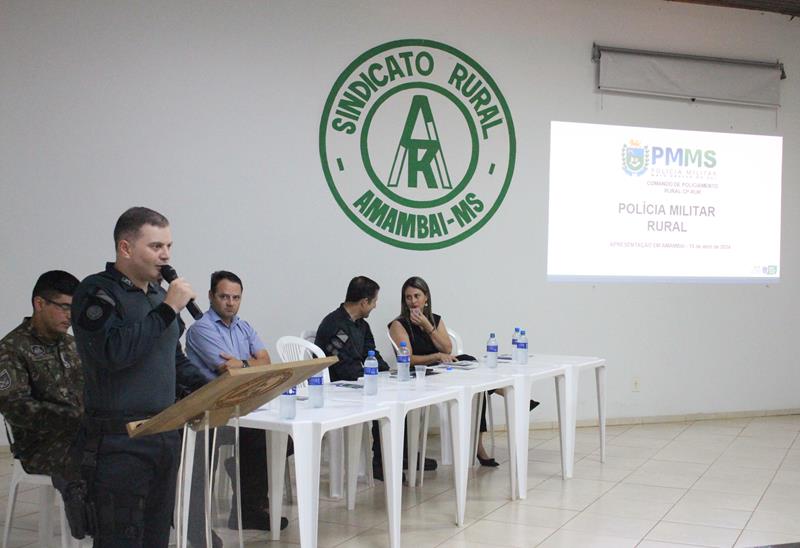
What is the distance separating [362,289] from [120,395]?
2.80 meters

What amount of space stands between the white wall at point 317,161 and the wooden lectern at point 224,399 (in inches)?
141

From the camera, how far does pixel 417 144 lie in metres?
6.70

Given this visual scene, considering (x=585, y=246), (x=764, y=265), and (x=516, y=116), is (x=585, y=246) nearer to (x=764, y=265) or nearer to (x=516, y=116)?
(x=516, y=116)

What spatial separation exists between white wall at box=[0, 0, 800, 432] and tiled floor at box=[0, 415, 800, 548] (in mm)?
1206

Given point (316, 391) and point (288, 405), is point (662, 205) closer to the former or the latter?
point (316, 391)

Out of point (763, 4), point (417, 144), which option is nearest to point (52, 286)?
point (417, 144)

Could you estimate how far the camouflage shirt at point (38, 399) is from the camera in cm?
342

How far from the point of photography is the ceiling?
285 inches

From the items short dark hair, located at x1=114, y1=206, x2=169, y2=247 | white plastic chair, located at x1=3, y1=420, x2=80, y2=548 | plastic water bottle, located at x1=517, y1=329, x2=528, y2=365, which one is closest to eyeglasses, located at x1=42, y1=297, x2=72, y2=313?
white plastic chair, located at x1=3, y1=420, x2=80, y2=548

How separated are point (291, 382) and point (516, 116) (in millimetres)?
4810

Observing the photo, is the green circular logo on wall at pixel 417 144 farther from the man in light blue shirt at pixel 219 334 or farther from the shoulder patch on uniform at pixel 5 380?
the shoulder patch on uniform at pixel 5 380

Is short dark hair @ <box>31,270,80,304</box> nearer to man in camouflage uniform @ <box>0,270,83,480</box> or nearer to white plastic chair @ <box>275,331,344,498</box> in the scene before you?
man in camouflage uniform @ <box>0,270,83,480</box>

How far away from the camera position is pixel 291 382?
258 centimetres

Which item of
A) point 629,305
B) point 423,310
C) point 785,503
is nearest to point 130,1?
point 423,310
